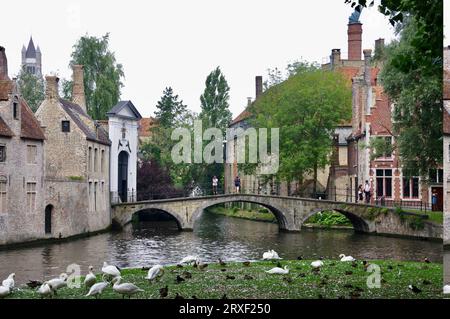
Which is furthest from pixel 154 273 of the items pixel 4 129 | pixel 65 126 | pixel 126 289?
pixel 65 126

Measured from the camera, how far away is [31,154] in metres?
26.1

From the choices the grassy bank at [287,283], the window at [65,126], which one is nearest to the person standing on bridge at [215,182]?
the window at [65,126]

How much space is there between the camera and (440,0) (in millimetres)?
11102

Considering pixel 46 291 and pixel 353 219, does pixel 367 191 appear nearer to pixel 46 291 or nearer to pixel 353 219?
pixel 353 219

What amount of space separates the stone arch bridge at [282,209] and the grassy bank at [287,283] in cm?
1755

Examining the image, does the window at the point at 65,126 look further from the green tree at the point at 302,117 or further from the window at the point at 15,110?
the green tree at the point at 302,117

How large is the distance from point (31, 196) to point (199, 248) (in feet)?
17.3

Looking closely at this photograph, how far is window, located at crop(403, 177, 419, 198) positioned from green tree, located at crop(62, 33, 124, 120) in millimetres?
12092

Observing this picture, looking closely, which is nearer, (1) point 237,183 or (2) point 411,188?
(2) point 411,188

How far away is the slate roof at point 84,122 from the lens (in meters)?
30.2

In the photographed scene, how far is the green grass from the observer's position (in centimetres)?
4081

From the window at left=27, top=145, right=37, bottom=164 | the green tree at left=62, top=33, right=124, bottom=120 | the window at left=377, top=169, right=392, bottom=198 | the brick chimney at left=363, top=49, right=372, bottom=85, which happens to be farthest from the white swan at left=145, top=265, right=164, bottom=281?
the brick chimney at left=363, top=49, right=372, bottom=85

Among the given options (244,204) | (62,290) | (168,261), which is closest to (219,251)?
(168,261)
